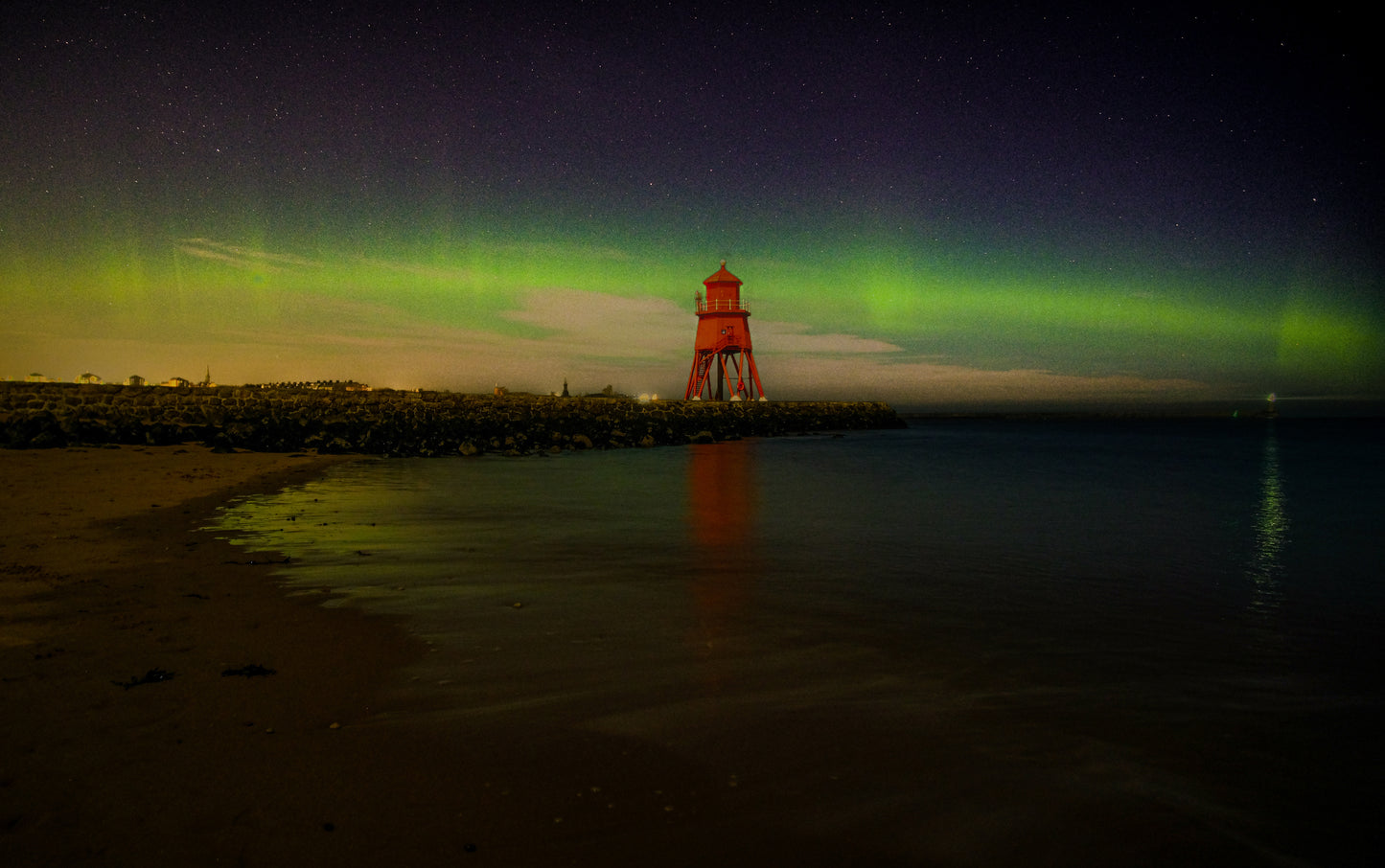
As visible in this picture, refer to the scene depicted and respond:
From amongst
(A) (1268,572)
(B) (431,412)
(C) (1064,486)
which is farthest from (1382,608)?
(B) (431,412)

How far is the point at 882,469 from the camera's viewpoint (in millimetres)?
25406

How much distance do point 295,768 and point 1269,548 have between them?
43.9 ft

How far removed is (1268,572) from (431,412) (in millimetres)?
26499

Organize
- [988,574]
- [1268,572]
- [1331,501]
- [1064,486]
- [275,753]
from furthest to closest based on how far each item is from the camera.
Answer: [1064,486], [1331,501], [1268,572], [988,574], [275,753]

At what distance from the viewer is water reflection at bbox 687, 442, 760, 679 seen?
20.4ft

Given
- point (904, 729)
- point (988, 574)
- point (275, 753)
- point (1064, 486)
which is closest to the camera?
point (275, 753)

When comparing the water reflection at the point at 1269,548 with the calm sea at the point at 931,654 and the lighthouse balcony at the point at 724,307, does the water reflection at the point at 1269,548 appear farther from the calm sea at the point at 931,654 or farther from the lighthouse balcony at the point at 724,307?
the lighthouse balcony at the point at 724,307

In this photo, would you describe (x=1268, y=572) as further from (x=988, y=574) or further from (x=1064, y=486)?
(x=1064, y=486)

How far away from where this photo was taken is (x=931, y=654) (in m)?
5.36

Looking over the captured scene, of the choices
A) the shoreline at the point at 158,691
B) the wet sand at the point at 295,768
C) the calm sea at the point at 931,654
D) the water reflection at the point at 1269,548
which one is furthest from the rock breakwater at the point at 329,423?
the water reflection at the point at 1269,548

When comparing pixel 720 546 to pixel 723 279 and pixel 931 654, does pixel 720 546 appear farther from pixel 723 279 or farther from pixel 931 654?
pixel 723 279

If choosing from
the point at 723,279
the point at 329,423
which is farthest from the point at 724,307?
the point at 329,423

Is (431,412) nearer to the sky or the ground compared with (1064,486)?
nearer to the sky

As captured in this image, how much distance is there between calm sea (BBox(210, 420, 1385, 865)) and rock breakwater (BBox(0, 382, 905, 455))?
991cm
